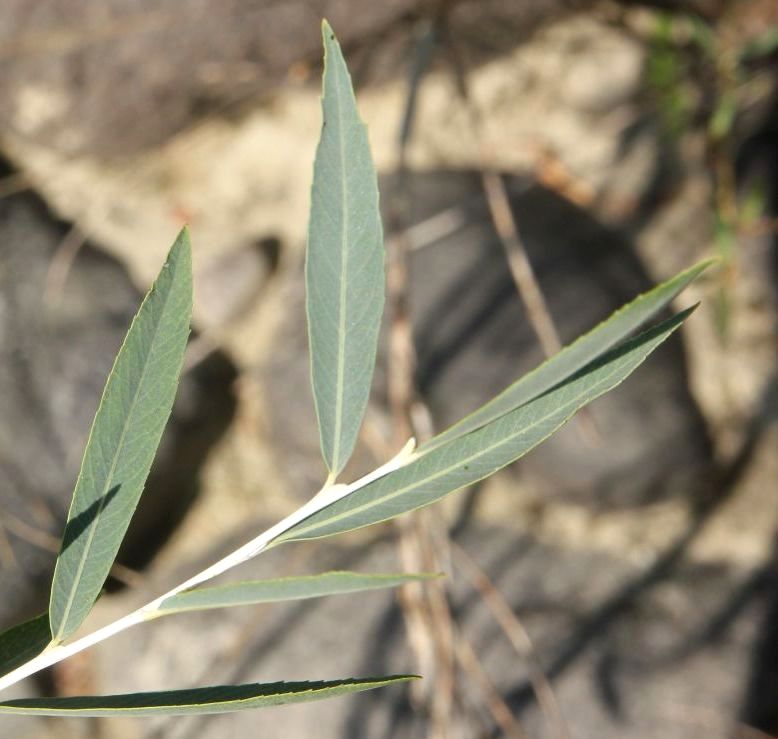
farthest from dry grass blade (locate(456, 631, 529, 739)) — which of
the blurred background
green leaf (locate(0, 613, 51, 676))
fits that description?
green leaf (locate(0, 613, 51, 676))

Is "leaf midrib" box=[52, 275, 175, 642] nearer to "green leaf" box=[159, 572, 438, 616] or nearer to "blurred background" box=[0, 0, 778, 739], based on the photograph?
"green leaf" box=[159, 572, 438, 616]

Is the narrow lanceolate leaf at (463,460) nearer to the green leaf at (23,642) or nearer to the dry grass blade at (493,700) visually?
the green leaf at (23,642)

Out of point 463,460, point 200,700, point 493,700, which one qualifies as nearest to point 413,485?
point 463,460

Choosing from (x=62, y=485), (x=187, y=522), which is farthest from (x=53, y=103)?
(x=187, y=522)

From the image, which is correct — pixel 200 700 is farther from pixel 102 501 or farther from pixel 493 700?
pixel 493 700

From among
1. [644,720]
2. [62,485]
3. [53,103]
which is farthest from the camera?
[53,103]

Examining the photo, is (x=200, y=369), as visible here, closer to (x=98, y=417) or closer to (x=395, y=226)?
(x=395, y=226)
